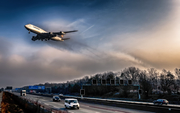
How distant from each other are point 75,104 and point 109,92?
79016 millimetres

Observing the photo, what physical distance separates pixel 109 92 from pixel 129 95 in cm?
1738

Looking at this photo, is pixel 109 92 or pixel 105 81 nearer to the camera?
pixel 105 81

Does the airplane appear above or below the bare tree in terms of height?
above

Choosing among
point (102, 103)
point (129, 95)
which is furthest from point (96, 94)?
point (102, 103)

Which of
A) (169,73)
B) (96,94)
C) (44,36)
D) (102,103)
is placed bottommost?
(96,94)

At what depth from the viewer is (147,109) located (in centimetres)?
2545

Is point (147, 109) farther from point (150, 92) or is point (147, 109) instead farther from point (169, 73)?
point (169, 73)

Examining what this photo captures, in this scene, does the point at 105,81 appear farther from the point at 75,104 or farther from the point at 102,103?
the point at 75,104

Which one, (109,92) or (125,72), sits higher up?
(125,72)

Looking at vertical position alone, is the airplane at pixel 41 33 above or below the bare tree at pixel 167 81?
above

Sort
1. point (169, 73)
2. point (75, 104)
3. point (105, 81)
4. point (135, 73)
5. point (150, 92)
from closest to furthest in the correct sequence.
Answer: point (75, 104) < point (105, 81) < point (150, 92) < point (169, 73) < point (135, 73)

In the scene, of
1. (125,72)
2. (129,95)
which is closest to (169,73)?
(129,95)

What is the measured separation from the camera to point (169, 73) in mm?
91312

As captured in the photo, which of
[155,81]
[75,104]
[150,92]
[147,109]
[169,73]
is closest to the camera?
[147,109]
